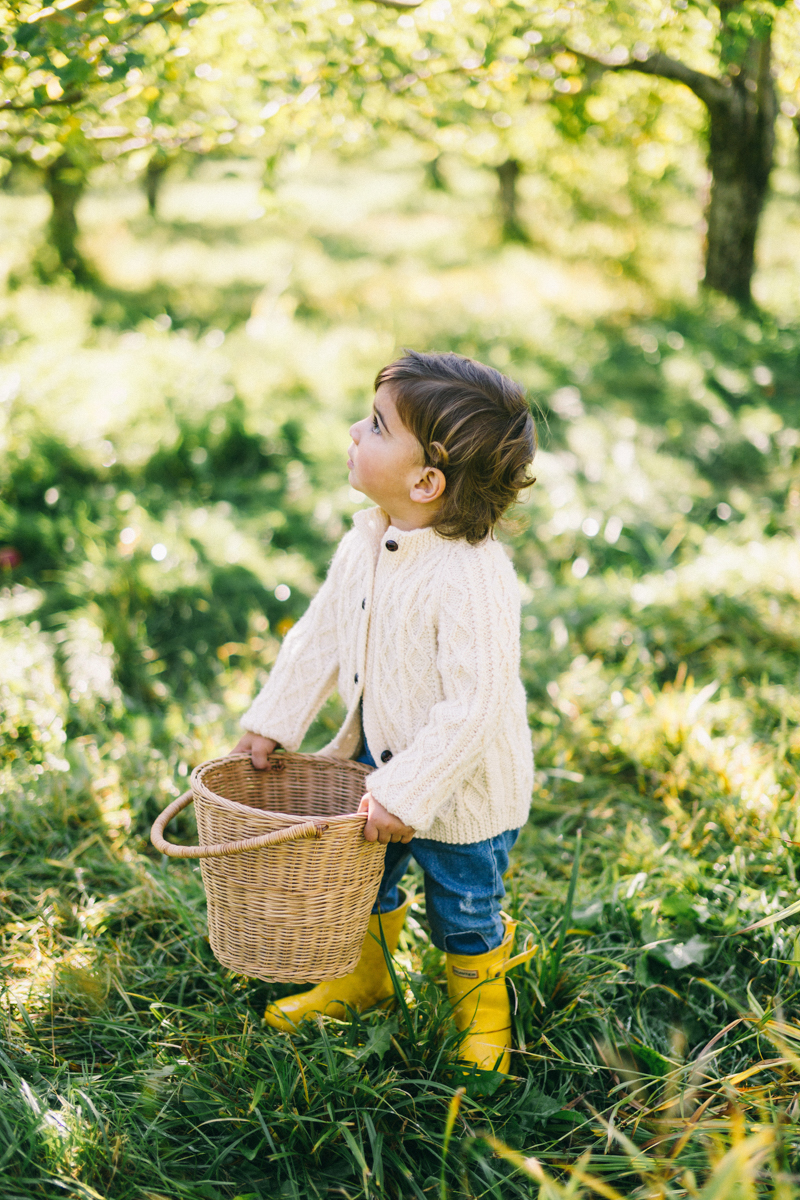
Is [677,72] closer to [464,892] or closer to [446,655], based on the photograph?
[446,655]

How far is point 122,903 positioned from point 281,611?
173 centimetres

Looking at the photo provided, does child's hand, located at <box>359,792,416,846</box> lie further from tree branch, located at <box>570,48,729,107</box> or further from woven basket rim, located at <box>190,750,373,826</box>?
tree branch, located at <box>570,48,729,107</box>

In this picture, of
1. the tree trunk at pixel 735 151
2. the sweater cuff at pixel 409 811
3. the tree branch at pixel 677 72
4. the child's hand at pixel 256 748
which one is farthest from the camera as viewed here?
the tree trunk at pixel 735 151

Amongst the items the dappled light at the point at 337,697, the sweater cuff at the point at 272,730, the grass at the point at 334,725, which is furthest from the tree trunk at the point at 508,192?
the sweater cuff at the point at 272,730

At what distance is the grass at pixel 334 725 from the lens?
1719mm

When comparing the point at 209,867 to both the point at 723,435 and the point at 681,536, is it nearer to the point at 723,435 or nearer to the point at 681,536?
the point at 681,536

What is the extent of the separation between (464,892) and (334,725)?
1294 mm

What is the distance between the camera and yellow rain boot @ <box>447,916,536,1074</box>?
1.91 m

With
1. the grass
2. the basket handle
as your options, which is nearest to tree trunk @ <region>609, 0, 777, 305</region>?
the grass

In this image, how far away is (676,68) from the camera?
229 inches

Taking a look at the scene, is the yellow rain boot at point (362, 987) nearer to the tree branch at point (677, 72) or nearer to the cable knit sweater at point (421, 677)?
the cable knit sweater at point (421, 677)

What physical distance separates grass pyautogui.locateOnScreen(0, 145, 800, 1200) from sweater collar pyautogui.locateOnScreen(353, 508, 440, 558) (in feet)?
0.88

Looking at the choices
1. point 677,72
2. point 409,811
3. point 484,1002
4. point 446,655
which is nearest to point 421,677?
point 446,655

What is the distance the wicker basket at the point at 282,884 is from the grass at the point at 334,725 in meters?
0.18
